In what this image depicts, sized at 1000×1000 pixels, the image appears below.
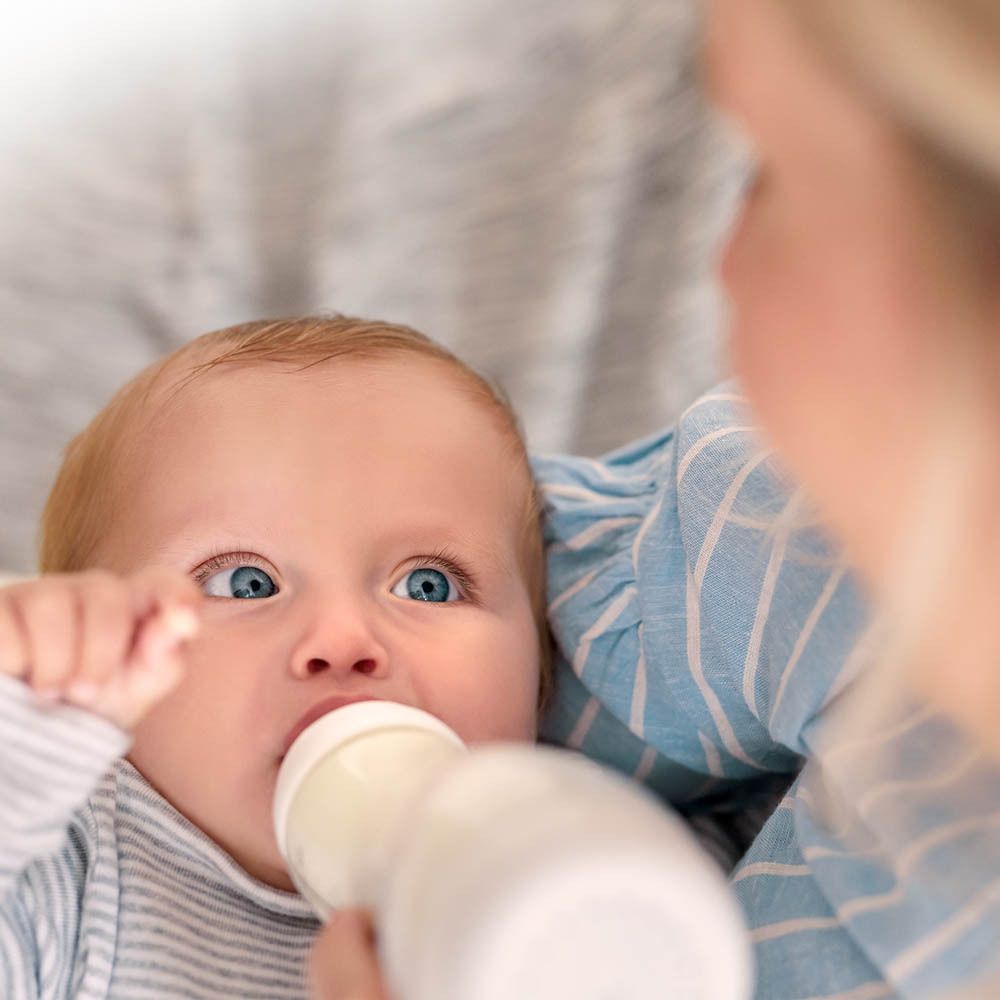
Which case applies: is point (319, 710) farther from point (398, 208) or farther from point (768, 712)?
point (398, 208)

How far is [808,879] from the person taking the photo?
84cm

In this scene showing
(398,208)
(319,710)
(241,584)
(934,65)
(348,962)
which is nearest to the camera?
(934,65)

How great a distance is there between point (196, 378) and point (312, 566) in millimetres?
212

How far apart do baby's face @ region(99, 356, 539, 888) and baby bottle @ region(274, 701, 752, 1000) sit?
28 centimetres

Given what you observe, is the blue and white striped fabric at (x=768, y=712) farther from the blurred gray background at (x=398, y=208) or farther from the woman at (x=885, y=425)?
the blurred gray background at (x=398, y=208)

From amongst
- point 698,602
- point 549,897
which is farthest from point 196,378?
point 549,897

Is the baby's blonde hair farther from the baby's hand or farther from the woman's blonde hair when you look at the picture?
the woman's blonde hair

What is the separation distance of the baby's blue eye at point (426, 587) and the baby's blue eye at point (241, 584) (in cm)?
10

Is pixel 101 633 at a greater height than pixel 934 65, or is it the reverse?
pixel 934 65

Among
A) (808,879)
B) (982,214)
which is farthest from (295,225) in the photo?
(982,214)

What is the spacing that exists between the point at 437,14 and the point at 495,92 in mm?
142

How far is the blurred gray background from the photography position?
1.50 meters

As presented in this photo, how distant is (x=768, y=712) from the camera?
917 mm

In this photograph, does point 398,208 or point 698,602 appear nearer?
point 698,602
